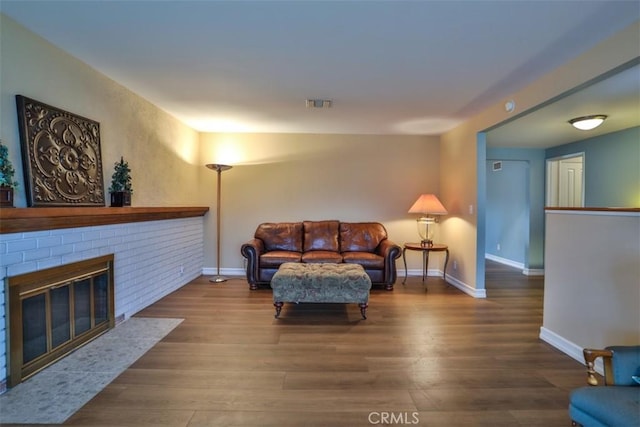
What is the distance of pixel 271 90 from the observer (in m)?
3.17

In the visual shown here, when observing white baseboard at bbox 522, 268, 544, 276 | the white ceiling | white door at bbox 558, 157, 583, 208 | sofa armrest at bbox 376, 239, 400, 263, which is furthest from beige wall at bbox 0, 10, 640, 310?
white door at bbox 558, 157, 583, 208

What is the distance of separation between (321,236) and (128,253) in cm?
268

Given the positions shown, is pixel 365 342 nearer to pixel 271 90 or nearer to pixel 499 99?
pixel 271 90

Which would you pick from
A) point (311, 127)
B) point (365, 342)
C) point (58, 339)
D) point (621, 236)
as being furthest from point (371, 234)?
point (58, 339)

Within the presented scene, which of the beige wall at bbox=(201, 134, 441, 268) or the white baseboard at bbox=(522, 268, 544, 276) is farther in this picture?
the white baseboard at bbox=(522, 268, 544, 276)

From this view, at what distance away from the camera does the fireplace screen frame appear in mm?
1925

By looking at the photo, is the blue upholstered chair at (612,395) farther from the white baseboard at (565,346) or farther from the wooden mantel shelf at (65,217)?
the wooden mantel shelf at (65,217)

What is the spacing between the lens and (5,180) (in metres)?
Result: 1.84

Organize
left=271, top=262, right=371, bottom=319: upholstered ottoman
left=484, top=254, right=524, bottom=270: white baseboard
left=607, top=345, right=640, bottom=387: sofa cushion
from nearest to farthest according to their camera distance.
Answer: left=607, top=345, right=640, bottom=387: sofa cushion → left=271, top=262, right=371, bottom=319: upholstered ottoman → left=484, top=254, right=524, bottom=270: white baseboard

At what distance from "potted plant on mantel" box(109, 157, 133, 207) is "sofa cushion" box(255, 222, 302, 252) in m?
2.09

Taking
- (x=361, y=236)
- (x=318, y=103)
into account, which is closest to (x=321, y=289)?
(x=361, y=236)

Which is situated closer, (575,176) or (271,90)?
(271,90)

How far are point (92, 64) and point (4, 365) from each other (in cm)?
245

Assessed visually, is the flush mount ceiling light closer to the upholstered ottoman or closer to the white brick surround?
the upholstered ottoman
